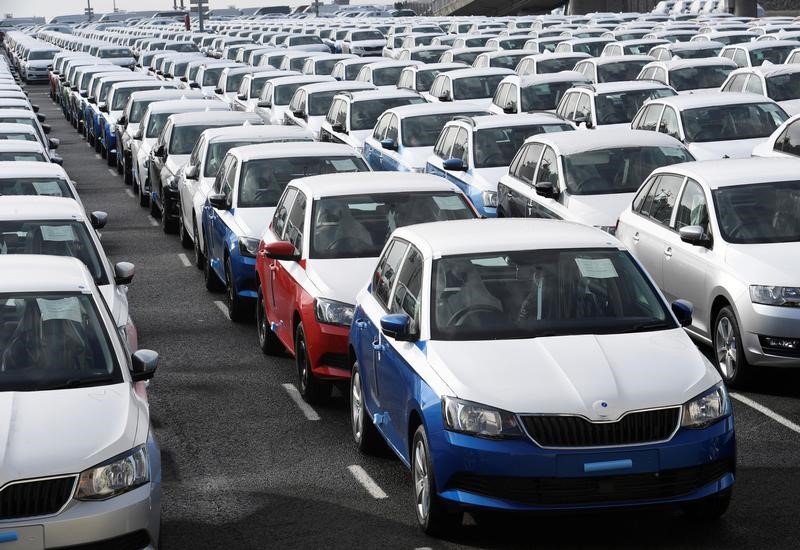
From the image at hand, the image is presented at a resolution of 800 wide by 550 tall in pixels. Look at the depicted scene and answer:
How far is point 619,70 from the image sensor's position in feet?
99.5

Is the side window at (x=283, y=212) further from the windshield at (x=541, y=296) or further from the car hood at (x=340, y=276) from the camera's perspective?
the windshield at (x=541, y=296)

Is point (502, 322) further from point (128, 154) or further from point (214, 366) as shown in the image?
point (128, 154)

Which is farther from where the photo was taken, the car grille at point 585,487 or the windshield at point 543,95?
the windshield at point 543,95

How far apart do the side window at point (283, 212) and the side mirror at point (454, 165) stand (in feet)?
16.7

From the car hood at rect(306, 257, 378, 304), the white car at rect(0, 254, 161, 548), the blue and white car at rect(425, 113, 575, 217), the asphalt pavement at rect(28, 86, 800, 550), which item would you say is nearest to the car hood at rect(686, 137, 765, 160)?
the blue and white car at rect(425, 113, 575, 217)

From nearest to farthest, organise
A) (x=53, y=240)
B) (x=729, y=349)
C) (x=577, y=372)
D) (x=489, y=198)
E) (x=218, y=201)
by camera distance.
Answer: (x=577, y=372) < (x=729, y=349) < (x=53, y=240) < (x=218, y=201) < (x=489, y=198)

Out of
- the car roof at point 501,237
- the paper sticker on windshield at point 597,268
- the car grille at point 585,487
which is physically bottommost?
the car grille at point 585,487

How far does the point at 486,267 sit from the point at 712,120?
36.9 ft

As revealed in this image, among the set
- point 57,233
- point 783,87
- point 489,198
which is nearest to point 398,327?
point 57,233

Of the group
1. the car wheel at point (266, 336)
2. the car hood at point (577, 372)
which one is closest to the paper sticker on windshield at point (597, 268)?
the car hood at point (577, 372)

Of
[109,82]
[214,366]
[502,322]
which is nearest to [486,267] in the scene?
[502,322]

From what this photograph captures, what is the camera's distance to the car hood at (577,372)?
8.12 metres

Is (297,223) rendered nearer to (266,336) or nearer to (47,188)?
(266,336)

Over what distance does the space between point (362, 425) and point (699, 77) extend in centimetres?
1830
